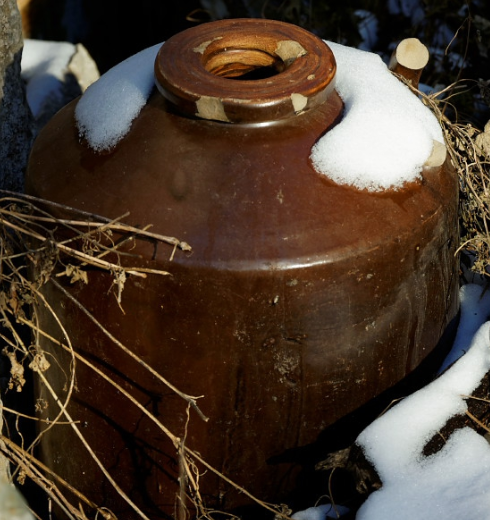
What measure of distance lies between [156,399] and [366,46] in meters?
3.10

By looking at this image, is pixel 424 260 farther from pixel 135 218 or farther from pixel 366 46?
pixel 366 46

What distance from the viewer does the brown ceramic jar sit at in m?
1.82

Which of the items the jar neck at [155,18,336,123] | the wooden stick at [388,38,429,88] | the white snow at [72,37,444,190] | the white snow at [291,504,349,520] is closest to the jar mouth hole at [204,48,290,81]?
the jar neck at [155,18,336,123]

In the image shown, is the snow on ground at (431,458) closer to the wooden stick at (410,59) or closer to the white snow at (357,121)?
the white snow at (357,121)

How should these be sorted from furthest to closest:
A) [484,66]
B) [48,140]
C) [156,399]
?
[484,66]
[48,140]
[156,399]

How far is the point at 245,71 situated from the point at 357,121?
393 millimetres

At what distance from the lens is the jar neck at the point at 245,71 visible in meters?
1.87

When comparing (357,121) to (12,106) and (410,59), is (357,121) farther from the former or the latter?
(12,106)

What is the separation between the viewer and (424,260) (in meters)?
2.00

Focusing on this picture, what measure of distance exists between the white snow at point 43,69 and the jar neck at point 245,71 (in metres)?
1.65

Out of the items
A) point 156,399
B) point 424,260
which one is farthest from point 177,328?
point 424,260

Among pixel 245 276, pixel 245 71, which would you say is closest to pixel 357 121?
pixel 245 71

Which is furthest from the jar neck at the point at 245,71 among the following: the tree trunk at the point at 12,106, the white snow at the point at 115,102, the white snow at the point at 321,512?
the white snow at the point at 321,512

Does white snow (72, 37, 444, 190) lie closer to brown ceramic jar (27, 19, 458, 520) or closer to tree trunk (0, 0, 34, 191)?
brown ceramic jar (27, 19, 458, 520)
